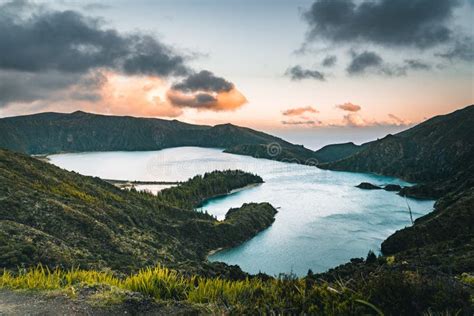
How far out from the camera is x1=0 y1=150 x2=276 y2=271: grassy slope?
145 feet

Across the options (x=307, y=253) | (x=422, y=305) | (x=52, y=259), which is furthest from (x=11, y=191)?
(x=307, y=253)

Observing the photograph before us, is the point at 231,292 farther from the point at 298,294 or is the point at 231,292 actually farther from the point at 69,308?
the point at 69,308

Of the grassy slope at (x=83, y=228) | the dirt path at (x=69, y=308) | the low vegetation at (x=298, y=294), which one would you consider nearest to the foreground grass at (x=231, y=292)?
the low vegetation at (x=298, y=294)

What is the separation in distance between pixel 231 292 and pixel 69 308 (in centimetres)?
391

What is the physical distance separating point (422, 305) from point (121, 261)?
179 ft

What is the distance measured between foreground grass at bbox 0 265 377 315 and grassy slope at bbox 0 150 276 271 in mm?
28577

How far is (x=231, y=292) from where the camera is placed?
30.0 feet

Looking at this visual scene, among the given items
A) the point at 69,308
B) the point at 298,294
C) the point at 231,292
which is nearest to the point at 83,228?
the point at 69,308

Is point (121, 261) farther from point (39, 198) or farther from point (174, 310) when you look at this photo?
point (174, 310)

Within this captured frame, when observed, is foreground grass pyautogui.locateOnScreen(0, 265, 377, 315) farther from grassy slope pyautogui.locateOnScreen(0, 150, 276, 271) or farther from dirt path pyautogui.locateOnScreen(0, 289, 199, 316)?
grassy slope pyautogui.locateOnScreen(0, 150, 276, 271)

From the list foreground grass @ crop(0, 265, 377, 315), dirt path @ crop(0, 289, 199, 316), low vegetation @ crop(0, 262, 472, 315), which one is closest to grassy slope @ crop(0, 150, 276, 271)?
foreground grass @ crop(0, 265, 377, 315)

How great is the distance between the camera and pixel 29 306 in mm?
9047

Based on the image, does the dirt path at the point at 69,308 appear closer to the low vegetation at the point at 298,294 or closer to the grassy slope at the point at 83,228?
the low vegetation at the point at 298,294

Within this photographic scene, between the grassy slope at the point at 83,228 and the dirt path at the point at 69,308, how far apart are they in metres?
29.6
